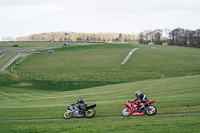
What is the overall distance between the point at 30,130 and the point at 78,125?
3.48 m

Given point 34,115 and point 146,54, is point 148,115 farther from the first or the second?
point 146,54

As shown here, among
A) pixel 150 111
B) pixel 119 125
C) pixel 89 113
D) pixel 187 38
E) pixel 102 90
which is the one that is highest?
pixel 187 38

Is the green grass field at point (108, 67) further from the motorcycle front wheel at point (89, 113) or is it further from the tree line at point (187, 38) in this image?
the tree line at point (187, 38)

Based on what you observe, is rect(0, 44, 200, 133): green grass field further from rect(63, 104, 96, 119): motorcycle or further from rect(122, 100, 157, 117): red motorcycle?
rect(63, 104, 96, 119): motorcycle

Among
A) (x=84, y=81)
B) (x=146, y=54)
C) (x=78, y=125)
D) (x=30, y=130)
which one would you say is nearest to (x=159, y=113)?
(x=78, y=125)

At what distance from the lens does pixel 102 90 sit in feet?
154

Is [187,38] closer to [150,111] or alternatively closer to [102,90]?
[102,90]

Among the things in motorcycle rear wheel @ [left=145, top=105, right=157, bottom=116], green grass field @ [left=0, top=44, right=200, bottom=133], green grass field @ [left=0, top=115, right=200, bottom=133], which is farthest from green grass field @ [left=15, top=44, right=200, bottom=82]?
green grass field @ [left=0, top=115, right=200, bottom=133]

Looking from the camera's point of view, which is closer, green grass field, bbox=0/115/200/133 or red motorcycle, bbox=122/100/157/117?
green grass field, bbox=0/115/200/133

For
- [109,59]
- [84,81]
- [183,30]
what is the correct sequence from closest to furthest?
1. [84,81]
2. [109,59]
3. [183,30]

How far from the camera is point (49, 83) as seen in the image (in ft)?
221

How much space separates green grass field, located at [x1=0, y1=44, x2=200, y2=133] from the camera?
62.7 ft

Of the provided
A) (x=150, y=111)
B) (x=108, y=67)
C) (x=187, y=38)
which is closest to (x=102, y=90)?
(x=150, y=111)

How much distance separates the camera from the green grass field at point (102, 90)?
19125 millimetres
